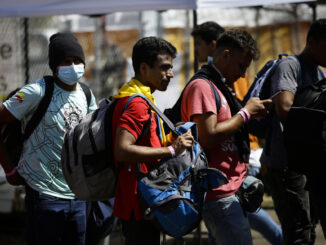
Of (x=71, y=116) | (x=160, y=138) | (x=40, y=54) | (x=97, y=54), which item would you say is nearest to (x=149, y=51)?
(x=160, y=138)

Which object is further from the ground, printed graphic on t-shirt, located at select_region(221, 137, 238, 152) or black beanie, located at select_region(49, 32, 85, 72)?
black beanie, located at select_region(49, 32, 85, 72)

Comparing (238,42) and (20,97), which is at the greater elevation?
(238,42)

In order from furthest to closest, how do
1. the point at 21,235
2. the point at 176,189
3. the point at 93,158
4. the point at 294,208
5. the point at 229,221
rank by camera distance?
the point at 21,235
the point at 294,208
the point at 229,221
the point at 93,158
the point at 176,189

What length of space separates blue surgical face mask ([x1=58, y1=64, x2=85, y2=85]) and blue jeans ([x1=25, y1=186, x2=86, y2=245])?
2.51 feet

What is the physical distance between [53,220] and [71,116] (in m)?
0.70

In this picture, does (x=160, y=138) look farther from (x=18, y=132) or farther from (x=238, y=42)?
(x=18, y=132)

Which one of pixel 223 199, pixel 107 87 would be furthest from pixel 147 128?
pixel 107 87

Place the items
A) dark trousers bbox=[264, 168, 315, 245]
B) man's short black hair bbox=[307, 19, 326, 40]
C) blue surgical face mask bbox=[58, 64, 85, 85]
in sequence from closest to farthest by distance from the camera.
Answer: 1. blue surgical face mask bbox=[58, 64, 85, 85]
2. man's short black hair bbox=[307, 19, 326, 40]
3. dark trousers bbox=[264, 168, 315, 245]

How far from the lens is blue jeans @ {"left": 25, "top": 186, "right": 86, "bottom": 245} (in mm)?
3699

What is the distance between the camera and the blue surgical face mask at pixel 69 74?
12.5ft

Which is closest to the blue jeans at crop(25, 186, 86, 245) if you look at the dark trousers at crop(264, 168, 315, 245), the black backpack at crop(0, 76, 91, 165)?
the black backpack at crop(0, 76, 91, 165)

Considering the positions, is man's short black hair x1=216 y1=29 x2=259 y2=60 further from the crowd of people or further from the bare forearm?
the bare forearm

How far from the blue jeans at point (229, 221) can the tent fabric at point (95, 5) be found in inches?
75.3

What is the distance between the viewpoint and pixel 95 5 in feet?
16.0
